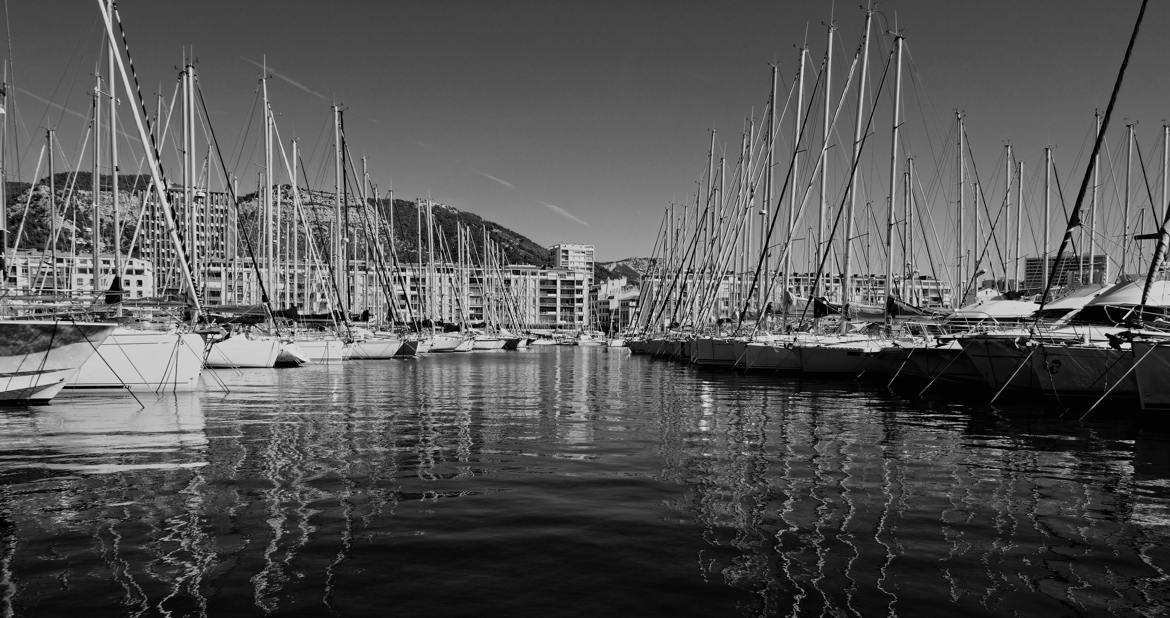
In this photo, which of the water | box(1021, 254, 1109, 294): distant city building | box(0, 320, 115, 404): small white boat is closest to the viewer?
the water

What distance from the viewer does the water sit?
21.0 ft

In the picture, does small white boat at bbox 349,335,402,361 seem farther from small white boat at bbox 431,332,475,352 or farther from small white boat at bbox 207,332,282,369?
small white boat at bbox 431,332,475,352

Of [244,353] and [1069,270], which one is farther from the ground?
[1069,270]

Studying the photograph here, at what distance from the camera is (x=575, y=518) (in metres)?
9.02

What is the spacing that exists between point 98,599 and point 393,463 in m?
6.35

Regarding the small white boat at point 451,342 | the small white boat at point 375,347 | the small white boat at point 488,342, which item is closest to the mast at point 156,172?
the small white boat at point 375,347

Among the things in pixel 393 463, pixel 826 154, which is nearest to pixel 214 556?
pixel 393 463

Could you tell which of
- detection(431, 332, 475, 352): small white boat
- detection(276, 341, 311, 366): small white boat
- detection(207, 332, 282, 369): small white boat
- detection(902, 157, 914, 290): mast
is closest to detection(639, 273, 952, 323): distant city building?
detection(902, 157, 914, 290): mast

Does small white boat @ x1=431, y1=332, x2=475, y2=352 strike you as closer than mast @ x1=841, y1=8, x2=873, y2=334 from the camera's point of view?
No

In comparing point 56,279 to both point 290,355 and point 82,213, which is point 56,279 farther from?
point 82,213

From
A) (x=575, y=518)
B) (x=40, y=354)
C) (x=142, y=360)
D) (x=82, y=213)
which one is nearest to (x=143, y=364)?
(x=142, y=360)

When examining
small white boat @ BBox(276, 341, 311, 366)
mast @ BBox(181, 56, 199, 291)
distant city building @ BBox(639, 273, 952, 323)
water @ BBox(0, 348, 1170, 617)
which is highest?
mast @ BBox(181, 56, 199, 291)

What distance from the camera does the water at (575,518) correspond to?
6.40 metres

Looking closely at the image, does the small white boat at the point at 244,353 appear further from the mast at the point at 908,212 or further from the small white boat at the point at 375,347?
the mast at the point at 908,212
